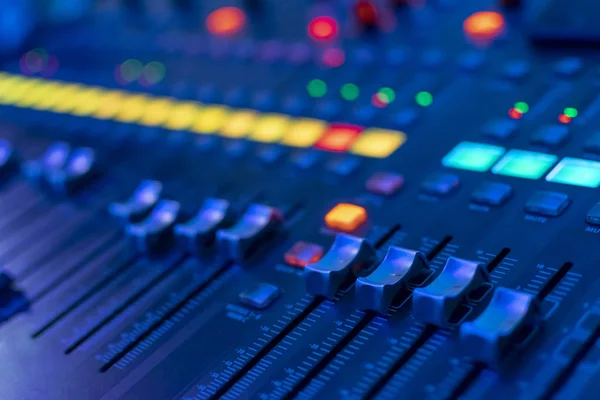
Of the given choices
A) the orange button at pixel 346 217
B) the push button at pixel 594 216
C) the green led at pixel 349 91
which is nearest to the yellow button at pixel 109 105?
the green led at pixel 349 91

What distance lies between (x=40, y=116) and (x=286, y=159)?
77 cm

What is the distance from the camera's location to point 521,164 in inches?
45.5

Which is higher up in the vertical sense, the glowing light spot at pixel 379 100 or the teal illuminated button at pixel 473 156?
the glowing light spot at pixel 379 100

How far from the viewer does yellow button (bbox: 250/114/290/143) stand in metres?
1.48

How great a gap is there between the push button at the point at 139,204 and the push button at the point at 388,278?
0.50 metres

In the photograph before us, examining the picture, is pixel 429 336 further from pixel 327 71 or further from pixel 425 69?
pixel 327 71

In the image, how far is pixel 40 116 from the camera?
6.17 ft

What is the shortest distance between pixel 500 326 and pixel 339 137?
24.7 inches

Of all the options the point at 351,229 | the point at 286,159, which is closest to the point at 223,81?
the point at 286,159

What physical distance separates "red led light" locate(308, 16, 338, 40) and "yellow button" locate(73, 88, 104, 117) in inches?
20.2

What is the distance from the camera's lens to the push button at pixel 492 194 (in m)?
1.10

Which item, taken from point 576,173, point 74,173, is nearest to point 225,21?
point 74,173

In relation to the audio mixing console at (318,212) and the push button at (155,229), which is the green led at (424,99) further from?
the push button at (155,229)

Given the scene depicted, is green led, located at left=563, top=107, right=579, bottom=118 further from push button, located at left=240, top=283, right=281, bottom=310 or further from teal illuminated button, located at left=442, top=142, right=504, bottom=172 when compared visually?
push button, located at left=240, top=283, right=281, bottom=310
